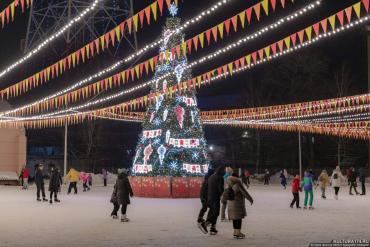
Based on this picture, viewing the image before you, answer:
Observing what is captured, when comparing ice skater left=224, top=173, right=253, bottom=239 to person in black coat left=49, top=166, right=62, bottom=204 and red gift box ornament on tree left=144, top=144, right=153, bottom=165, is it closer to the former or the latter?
person in black coat left=49, top=166, right=62, bottom=204

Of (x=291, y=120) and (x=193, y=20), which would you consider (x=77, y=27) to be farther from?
(x=193, y=20)

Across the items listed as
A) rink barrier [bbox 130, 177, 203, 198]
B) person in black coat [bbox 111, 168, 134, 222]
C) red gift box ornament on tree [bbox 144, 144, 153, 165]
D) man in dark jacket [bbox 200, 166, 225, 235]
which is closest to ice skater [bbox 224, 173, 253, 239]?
man in dark jacket [bbox 200, 166, 225, 235]

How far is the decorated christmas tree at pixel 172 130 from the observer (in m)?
25.7

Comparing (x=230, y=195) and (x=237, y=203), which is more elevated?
(x=230, y=195)

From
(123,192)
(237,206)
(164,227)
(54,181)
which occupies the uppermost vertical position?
(54,181)

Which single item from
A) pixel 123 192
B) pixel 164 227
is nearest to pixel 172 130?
pixel 123 192

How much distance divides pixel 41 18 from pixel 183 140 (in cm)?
1682

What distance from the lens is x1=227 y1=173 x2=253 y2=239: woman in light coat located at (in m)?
11.5

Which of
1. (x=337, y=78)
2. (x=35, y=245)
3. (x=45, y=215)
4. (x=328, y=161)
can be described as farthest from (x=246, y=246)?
(x=328, y=161)

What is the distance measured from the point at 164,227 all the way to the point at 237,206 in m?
2.51

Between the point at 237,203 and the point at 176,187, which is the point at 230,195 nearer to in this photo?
the point at 237,203

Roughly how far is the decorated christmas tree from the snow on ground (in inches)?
244

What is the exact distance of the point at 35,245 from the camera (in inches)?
407

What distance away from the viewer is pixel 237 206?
456 inches
